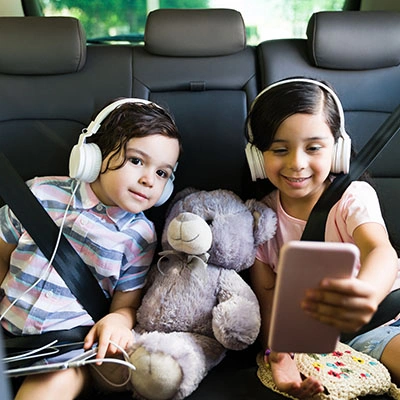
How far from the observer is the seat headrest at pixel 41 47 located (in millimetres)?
1598

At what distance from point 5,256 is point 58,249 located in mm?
186

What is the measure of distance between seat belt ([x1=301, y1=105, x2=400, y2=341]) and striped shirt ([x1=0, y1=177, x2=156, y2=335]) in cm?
39

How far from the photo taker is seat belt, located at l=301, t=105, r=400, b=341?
1.19 m

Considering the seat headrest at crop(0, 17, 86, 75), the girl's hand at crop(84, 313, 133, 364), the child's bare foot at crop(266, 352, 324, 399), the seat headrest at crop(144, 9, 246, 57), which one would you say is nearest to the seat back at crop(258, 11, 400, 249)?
the seat headrest at crop(144, 9, 246, 57)

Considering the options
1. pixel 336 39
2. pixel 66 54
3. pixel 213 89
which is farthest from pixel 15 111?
pixel 336 39

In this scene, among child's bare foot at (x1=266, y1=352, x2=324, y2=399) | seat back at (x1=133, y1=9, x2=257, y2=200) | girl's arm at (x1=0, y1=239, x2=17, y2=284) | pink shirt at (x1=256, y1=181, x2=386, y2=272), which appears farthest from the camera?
seat back at (x1=133, y1=9, x2=257, y2=200)

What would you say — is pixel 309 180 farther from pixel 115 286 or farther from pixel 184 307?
pixel 115 286

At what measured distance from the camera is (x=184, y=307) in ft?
4.08

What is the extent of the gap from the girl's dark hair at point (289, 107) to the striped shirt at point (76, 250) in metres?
0.36

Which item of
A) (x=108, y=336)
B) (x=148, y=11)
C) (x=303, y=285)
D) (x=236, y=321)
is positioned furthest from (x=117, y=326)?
(x=148, y=11)

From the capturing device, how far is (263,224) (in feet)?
4.29

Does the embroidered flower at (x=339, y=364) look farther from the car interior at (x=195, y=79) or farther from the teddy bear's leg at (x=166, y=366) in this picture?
the car interior at (x=195, y=79)

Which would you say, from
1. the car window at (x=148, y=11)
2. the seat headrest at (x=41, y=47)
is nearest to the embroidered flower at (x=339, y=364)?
the seat headrest at (x=41, y=47)

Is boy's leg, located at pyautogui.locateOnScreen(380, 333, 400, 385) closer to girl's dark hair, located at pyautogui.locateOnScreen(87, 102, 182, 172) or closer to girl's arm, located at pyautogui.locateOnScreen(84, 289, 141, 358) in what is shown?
girl's arm, located at pyautogui.locateOnScreen(84, 289, 141, 358)
